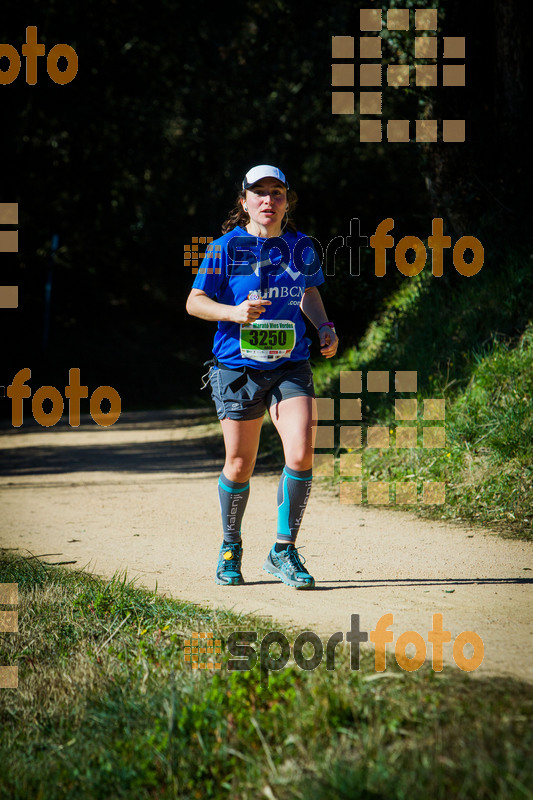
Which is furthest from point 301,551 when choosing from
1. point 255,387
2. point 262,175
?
point 262,175

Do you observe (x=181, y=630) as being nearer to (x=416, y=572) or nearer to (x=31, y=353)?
(x=416, y=572)

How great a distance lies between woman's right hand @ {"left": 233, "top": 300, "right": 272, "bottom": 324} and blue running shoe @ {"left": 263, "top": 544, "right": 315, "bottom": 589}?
1.32 metres

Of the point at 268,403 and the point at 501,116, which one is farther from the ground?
the point at 501,116

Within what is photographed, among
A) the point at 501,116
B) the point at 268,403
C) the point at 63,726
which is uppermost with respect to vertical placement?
the point at 501,116

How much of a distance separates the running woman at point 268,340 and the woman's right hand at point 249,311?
0.54ft

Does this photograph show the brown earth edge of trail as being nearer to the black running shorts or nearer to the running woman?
the running woman

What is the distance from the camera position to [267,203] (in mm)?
4680

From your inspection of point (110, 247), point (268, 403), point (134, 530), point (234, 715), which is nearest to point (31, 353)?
point (110, 247)

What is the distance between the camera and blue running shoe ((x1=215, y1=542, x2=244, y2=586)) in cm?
481

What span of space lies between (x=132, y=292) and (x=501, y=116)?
83.9 feet

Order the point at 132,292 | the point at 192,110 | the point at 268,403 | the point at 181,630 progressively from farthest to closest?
the point at 132,292
the point at 192,110
the point at 268,403
the point at 181,630

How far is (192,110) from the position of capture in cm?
1945

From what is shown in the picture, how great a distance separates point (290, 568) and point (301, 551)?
101 cm

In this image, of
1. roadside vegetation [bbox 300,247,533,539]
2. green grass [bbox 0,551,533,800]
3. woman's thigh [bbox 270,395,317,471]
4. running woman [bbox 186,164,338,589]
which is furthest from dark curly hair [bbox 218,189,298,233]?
roadside vegetation [bbox 300,247,533,539]
